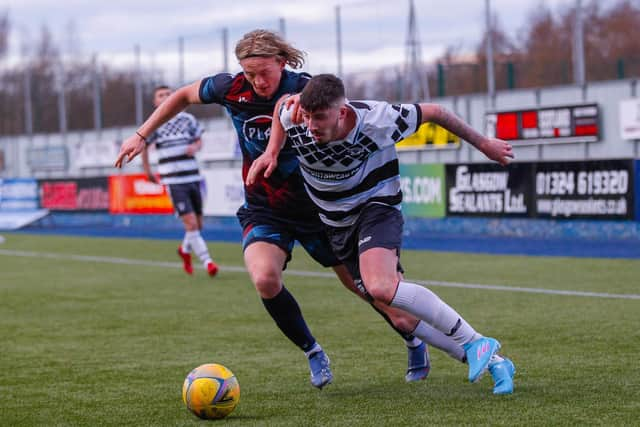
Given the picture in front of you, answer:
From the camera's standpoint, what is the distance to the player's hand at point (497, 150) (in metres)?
5.79

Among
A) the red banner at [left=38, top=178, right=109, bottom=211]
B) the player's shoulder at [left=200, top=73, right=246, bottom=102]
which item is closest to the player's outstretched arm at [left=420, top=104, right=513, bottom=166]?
the player's shoulder at [left=200, top=73, right=246, bottom=102]

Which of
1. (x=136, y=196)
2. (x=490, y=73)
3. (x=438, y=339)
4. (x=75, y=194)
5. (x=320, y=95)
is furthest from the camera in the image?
(x=75, y=194)

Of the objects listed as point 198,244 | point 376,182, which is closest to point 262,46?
point 376,182

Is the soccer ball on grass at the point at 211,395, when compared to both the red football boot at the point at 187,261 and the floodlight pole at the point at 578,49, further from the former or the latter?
the floodlight pole at the point at 578,49

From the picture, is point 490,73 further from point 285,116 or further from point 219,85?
point 285,116

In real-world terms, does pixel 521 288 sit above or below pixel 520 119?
below

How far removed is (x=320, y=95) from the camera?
5367 mm

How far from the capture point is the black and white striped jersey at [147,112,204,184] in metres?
14.1

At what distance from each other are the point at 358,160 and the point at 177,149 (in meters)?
8.50

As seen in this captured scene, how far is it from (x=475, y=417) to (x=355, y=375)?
5.13 feet

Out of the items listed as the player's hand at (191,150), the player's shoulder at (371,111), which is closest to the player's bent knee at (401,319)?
the player's shoulder at (371,111)

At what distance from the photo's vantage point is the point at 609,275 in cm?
1250

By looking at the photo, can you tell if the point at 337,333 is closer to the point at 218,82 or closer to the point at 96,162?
the point at 218,82

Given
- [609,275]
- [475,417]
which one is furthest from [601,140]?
[475,417]
